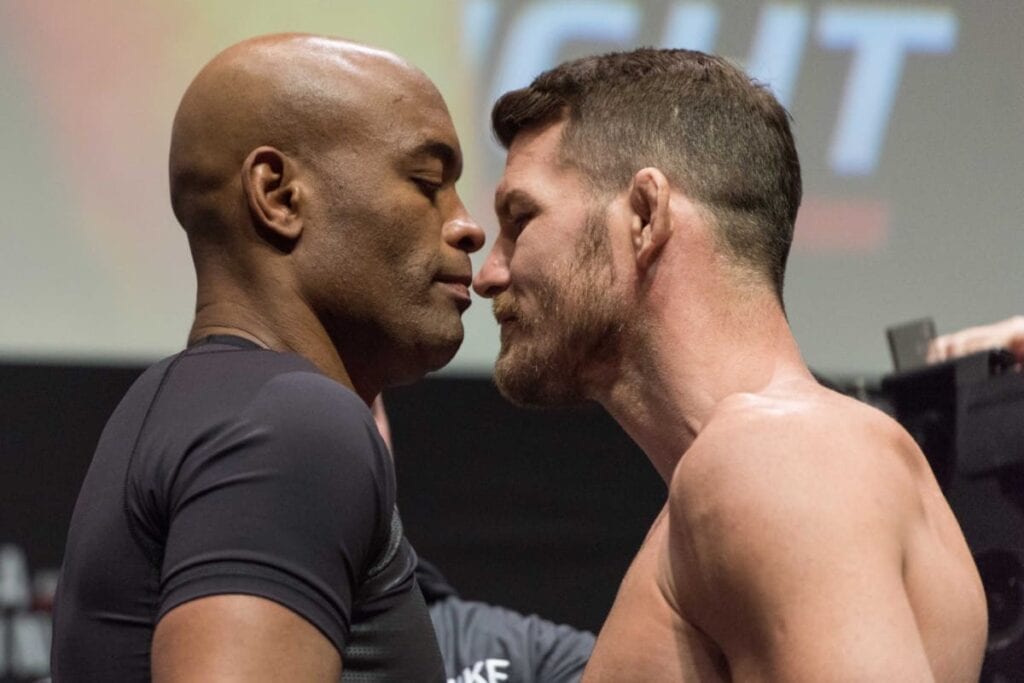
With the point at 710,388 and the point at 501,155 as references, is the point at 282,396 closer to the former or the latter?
the point at 710,388

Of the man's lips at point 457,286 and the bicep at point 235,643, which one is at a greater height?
the man's lips at point 457,286

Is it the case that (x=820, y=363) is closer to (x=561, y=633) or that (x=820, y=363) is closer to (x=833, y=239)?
(x=833, y=239)

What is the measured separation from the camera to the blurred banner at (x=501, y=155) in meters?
3.14

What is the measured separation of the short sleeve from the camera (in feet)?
3.99

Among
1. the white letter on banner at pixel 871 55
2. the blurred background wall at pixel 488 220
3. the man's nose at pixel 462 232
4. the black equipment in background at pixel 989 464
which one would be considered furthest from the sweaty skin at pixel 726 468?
the white letter on banner at pixel 871 55

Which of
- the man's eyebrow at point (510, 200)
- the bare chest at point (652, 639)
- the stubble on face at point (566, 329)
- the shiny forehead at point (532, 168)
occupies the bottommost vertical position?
the bare chest at point (652, 639)

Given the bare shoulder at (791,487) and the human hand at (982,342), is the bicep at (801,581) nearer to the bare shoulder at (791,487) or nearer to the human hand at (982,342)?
the bare shoulder at (791,487)

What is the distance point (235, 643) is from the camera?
118 cm

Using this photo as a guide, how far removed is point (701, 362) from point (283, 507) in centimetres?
50

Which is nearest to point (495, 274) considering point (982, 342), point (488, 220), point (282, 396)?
point (282, 396)

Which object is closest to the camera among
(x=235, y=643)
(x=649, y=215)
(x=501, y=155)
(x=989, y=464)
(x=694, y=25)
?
(x=235, y=643)

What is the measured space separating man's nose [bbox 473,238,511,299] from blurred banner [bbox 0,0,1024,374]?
151 centimetres

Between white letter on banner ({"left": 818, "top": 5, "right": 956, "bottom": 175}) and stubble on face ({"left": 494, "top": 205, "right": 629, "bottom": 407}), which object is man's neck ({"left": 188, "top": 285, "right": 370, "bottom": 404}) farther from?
white letter on banner ({"left": 818, "top": 5, "right": 956, "bottom": 175})

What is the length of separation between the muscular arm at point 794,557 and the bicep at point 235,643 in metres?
0.33
